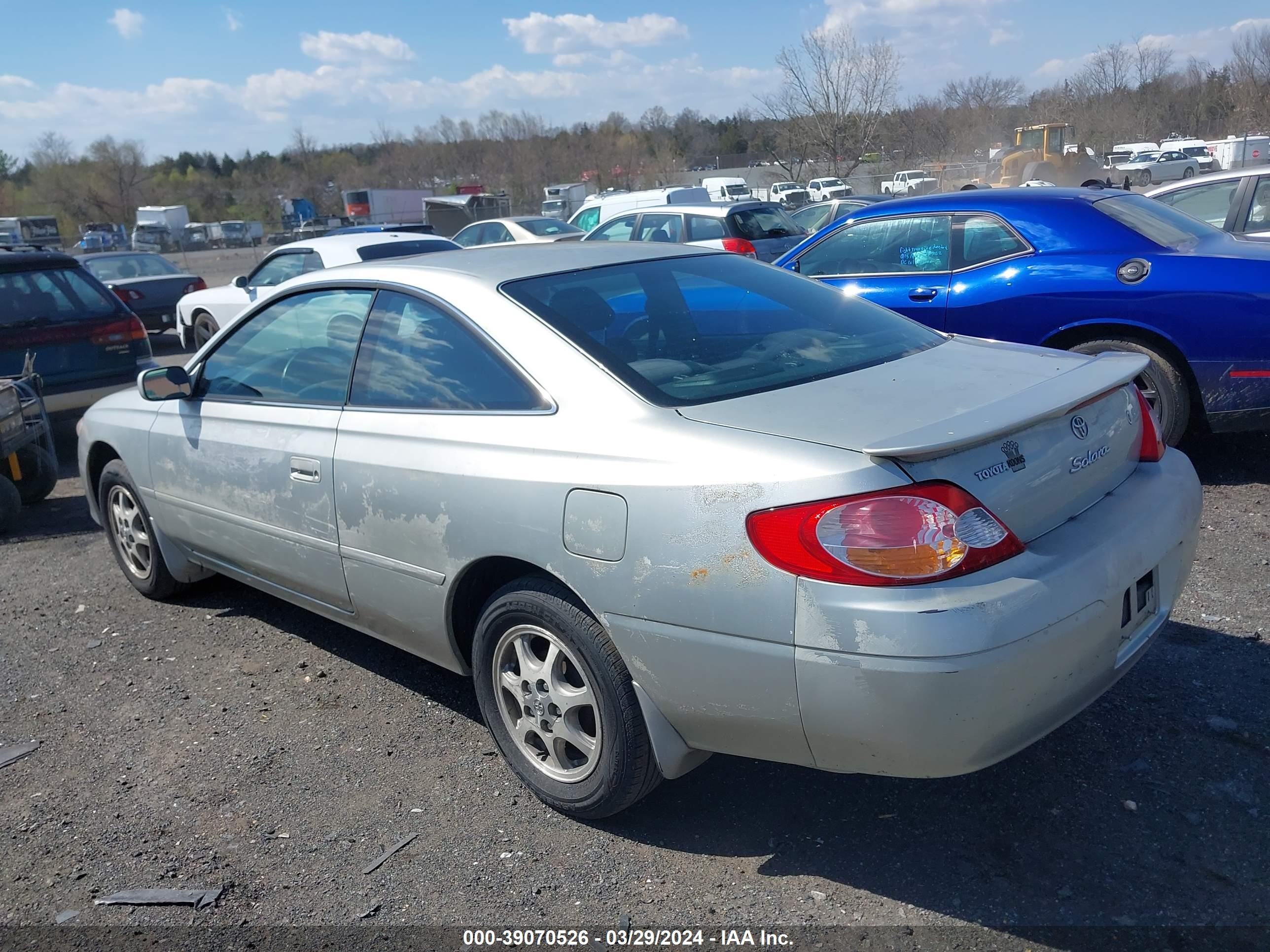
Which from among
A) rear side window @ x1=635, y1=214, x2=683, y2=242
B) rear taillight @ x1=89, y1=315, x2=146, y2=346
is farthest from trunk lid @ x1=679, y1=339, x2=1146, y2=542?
rear side window @ x1=635, y1=214, x2=683, y2=242

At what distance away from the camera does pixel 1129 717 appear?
3379mm

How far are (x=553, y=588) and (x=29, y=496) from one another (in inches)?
232

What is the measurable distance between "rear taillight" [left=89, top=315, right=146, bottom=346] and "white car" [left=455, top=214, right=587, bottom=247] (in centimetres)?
847

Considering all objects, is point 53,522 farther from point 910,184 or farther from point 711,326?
point 910,184

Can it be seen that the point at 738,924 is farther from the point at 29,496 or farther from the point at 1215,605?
the point at 29,496

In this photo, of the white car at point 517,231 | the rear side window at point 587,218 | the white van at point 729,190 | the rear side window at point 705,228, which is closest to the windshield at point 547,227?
the white car at point 517,231

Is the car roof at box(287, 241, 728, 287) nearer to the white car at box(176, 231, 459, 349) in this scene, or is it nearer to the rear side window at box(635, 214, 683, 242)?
the white car at box(176, 231, 459, 349)

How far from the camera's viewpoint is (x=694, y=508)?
251cm

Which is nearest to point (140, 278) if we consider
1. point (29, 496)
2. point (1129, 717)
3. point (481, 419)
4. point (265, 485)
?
point (29, 496)

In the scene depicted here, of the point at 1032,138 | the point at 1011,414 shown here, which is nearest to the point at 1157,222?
the point at 1011,414

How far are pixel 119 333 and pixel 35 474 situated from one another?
1965mm

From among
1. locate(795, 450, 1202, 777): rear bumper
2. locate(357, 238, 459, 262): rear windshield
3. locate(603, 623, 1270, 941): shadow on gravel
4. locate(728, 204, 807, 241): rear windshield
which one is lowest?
locate(603, 623, 1270, 941): shadow on gravel

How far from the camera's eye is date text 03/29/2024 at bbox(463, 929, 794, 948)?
8.27ft

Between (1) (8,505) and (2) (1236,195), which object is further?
(2) (1236,195)
